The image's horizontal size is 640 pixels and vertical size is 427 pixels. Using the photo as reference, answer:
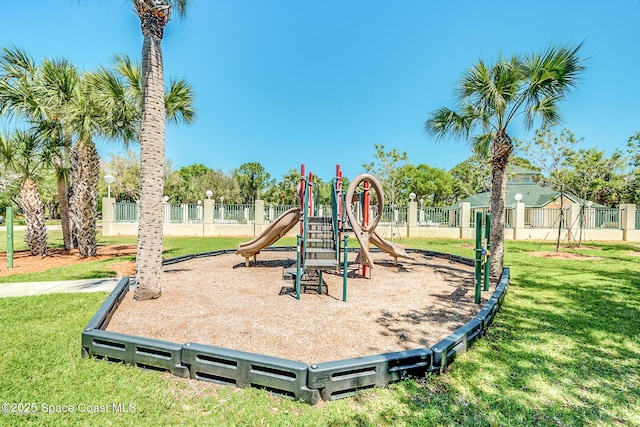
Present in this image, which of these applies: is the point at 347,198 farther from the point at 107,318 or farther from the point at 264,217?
the point at 264,217

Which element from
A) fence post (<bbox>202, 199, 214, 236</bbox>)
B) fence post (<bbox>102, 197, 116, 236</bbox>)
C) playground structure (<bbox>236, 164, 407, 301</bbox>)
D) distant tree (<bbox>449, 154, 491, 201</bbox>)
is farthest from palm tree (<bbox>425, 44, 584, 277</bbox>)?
distant tree (<bbox>449, 154, 491, 201</bbox>)

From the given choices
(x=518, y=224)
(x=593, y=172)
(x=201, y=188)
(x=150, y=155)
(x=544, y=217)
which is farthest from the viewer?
(x=201, y=188)

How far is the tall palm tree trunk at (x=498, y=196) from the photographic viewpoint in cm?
755

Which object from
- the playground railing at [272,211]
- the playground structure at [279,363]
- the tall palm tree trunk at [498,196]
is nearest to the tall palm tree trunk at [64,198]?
the playground structure at [279,363]

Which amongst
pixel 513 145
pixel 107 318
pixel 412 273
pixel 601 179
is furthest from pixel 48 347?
pixel 601 179

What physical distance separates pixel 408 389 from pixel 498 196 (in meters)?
6.33

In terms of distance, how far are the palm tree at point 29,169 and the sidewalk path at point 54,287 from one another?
5.63m

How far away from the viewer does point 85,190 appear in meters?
10.7

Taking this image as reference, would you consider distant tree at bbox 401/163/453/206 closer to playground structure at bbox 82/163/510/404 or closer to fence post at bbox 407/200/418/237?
fence post at bbox 407/200/418/237

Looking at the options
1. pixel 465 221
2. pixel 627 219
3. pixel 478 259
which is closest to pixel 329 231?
pixel 478 259

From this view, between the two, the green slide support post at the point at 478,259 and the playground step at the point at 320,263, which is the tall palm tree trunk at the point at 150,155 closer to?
the playground step at the point at 320,263

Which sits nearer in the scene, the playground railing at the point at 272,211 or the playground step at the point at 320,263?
the playground step at the point at 320,263

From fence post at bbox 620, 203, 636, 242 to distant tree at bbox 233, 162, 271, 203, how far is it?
38152 millimetres

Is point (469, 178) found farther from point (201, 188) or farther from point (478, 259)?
point (478, 259)
